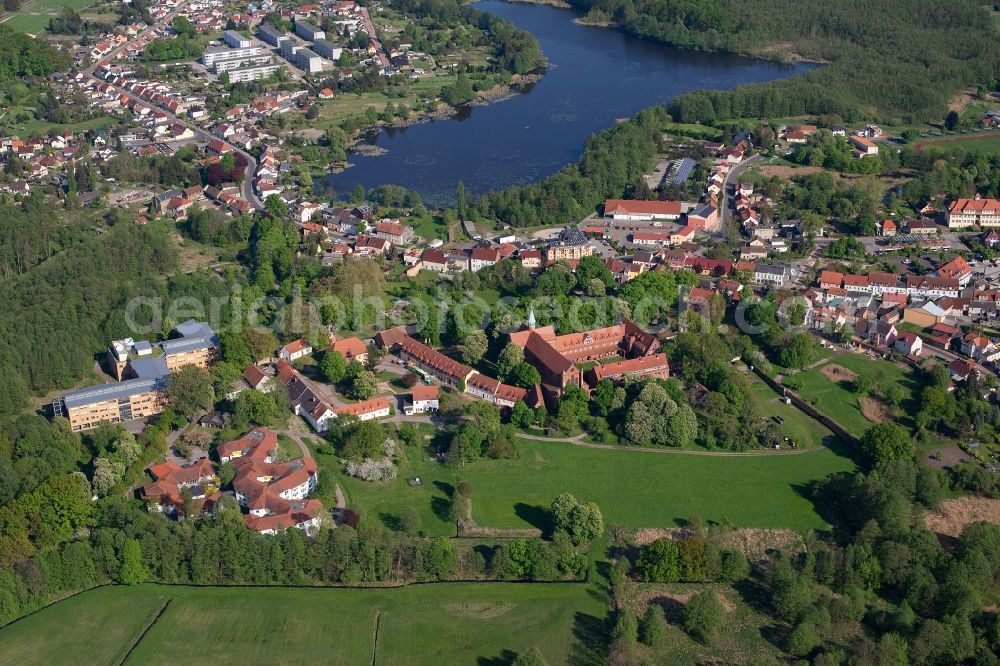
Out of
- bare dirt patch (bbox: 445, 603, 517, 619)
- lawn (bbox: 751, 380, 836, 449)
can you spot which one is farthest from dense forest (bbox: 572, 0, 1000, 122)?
bare dirt patch (bbox: 445, 603, 517, 619)

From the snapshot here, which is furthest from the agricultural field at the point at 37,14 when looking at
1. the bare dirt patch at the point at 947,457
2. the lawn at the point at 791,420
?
the bare dirt patch at the point at 947,457

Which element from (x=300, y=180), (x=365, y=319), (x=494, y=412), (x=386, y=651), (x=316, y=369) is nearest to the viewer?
(x=386, y=651)

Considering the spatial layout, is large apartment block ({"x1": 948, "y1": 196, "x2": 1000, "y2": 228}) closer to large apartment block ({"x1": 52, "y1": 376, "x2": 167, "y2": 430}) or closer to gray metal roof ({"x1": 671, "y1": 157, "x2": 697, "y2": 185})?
gray metal roof ({"x1": 671, "y1": 157, "x2": 697, "y2": 185})

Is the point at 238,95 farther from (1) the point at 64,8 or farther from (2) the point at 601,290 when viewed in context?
(2) the point at 601,290

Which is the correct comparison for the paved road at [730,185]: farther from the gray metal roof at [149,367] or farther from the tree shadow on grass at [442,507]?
the gray metal roof at [149,367]

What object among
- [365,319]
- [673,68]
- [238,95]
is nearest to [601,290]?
[365,319]

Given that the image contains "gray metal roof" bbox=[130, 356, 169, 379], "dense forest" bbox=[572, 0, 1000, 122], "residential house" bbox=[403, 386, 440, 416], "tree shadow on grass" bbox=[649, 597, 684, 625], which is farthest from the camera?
"dense forest" bbox=[572, 0, 1000, 122]

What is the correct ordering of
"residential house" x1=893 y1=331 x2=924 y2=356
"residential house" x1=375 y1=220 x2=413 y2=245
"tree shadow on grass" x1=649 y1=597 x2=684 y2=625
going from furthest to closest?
1. "residential house" x1=375 y1=220 x2=413 y2=245
2. "residential house" x1=893 y1=331 x2=924 y2=356
3. "tree shadow on grass" x1=649 y1=597 x2=684 y2=625
